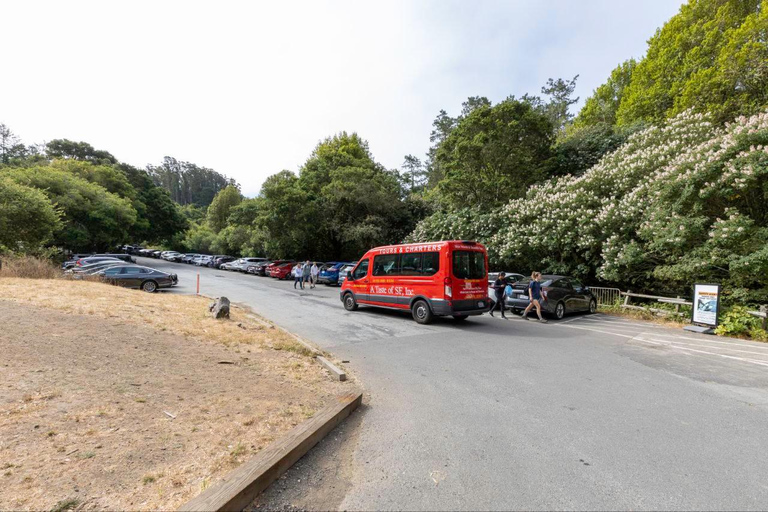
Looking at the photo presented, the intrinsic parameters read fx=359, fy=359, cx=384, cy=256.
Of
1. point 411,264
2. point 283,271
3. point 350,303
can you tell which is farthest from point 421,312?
point 283,271

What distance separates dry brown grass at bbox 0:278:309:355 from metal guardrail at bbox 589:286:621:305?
43.8 feet

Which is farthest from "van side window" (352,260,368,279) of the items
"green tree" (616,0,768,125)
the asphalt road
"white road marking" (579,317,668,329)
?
"green tree" (616,0,768,125)

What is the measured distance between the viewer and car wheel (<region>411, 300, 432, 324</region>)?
1065 centimetres

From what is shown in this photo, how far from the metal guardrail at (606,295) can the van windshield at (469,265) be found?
7.38 m

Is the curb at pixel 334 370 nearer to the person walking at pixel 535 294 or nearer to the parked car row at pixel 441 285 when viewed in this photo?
the parked car row at pixel 441 285

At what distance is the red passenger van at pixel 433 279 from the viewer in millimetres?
10211

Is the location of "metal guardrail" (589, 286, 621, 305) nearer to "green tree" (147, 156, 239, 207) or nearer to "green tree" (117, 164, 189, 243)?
"green tree" (117, 164, 189, 243)

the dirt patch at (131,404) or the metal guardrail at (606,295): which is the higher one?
the metal guardrail at (606,295)

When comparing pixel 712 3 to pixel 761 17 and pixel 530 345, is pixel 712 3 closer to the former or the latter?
pixel 761 17

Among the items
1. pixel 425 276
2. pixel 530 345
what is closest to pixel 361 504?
pixel 530 345

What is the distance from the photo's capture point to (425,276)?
35.2 feet

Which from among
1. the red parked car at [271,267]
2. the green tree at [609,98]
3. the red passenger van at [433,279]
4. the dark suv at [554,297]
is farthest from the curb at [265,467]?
the green tree at [609,98]

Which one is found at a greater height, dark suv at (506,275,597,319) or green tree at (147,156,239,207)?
green tree at (147,156,239,207)

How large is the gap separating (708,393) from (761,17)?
28.6m
